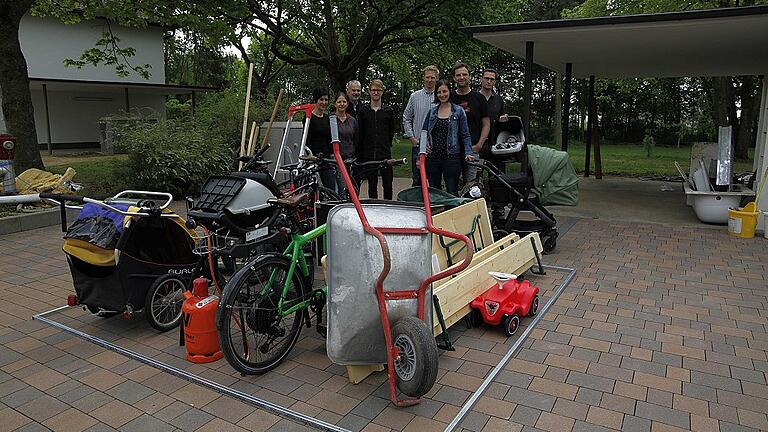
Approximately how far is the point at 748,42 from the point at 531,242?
564 centimetres

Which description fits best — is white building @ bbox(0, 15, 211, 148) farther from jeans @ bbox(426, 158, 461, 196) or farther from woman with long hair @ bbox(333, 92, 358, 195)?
jeans @ bbox(426, 158, 461, 196)

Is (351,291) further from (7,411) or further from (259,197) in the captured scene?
(7,411)

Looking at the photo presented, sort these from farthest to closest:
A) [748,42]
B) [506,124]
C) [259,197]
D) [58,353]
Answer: [748,42] < [506,124] < [259,197] < [58,353]

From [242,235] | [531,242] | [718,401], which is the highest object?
[242,235]

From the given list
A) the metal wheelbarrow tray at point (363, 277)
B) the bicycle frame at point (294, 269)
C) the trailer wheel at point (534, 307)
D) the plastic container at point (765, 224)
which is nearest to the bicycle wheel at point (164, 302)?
the bicycle frame at point (294, 269)

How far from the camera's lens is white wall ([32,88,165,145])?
20.0 m

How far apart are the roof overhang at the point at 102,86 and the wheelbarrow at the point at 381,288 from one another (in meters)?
18.8

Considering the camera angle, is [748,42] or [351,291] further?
[748,42]

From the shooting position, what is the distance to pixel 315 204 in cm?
438

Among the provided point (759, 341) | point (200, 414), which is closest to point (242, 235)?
point (200, 414)

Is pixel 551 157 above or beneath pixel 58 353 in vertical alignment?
above

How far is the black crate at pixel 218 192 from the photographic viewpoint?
12.0ft

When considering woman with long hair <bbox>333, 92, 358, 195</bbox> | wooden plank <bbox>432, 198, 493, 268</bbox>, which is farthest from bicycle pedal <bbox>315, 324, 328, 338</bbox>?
woman with long hair <bbox>333, 92, 358, 195</bbox>

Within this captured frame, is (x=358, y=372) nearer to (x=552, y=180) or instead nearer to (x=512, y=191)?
(x=512, y=191)
